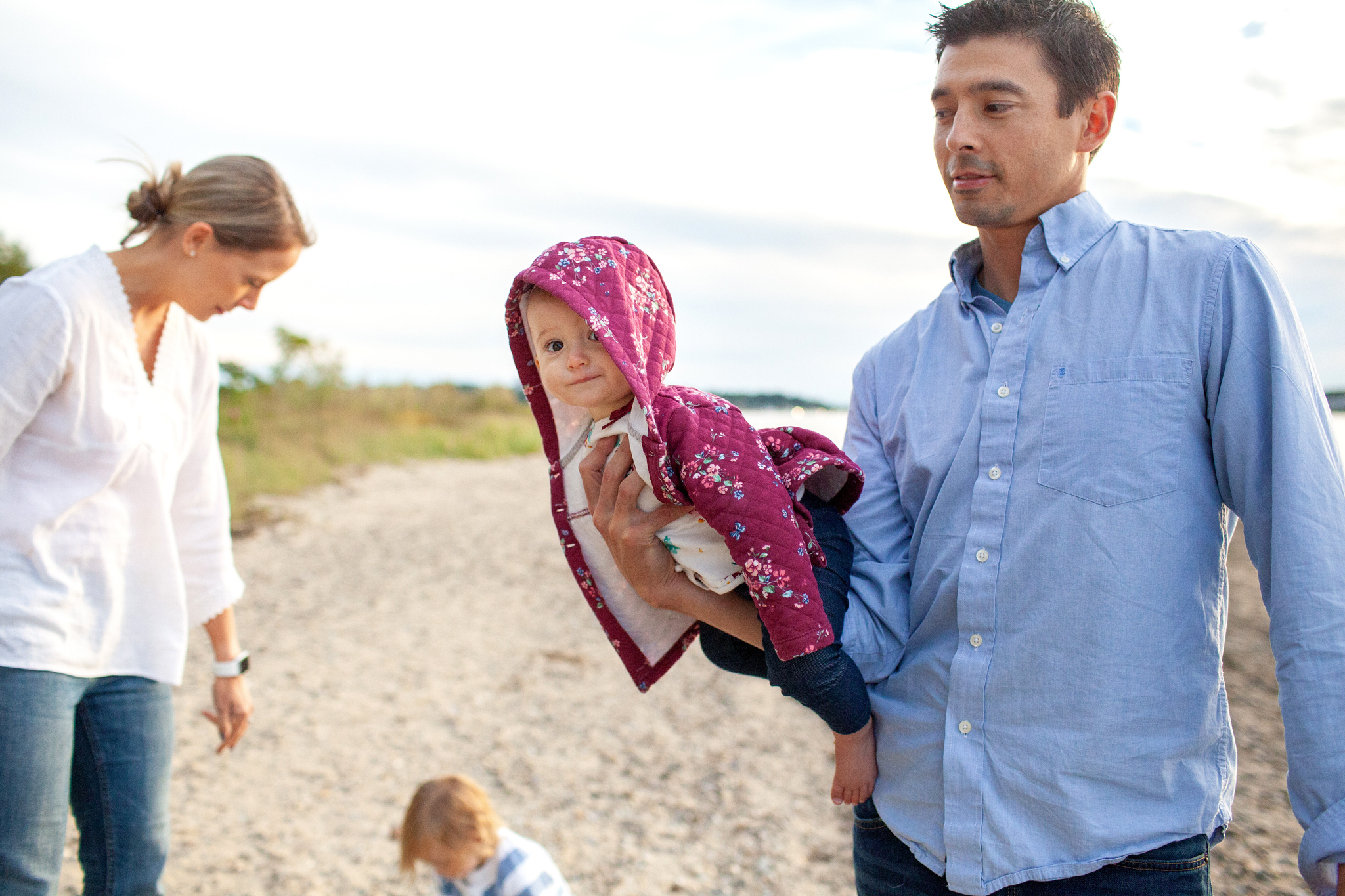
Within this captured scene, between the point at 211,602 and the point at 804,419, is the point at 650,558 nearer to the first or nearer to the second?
the point at 804,419

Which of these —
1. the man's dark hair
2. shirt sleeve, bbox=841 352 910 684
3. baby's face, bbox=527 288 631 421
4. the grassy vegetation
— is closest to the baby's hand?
shirt sleeve, bbox=841 352 910 684

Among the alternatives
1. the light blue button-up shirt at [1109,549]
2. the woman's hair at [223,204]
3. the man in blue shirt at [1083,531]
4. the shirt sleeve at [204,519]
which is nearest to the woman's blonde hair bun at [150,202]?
the woman's hair at [223,204]

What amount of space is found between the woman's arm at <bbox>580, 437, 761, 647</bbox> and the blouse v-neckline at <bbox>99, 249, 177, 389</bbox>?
134 cm

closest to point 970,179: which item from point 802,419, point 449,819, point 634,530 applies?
point 802,419

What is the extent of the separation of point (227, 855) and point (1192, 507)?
4629mm

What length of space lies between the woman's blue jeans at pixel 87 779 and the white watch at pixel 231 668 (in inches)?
15.1

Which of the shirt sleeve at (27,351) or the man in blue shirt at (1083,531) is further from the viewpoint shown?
the shirt sleeve at (27,351)

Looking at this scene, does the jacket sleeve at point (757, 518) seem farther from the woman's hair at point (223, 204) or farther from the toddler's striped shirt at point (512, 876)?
the toddler's striped shirt at point (512, 876)

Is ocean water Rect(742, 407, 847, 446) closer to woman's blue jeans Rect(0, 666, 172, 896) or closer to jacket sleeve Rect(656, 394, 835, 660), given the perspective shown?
jacket sleeve Rect(656, 394, 835, 660)

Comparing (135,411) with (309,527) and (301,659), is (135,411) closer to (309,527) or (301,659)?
(301,659)

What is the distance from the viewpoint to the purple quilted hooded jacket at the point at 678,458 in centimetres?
160

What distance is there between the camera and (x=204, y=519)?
2.66 m

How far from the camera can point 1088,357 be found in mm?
1555

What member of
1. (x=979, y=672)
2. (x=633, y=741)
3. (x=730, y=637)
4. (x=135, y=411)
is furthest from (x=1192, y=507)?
(x=633, y=741)
